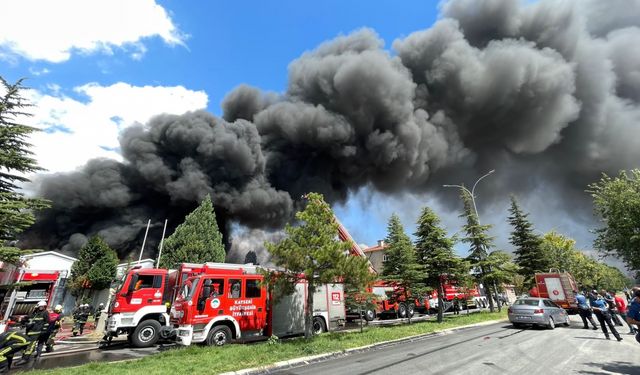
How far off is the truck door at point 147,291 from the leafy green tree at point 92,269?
17.6m

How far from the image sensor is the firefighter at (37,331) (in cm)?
780

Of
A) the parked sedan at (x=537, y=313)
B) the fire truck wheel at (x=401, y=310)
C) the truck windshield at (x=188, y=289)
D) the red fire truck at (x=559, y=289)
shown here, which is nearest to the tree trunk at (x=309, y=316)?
the truck windshield at (x=188, y=289)

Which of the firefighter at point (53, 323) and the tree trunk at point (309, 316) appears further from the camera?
the tree trunk at point (309, 316)

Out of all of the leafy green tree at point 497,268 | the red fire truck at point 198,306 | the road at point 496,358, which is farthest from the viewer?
the leafy green tree at point 497,268

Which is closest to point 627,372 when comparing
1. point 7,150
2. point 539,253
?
point 7,150

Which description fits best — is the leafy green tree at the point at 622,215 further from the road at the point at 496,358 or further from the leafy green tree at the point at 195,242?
the leafy green tree at the point at 195,242

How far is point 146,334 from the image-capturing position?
1102cm

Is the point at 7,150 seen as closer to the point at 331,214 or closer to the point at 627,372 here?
the point at 331,214

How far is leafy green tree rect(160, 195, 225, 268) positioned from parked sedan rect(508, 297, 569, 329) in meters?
24.9

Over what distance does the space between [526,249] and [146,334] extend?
98.4 feet

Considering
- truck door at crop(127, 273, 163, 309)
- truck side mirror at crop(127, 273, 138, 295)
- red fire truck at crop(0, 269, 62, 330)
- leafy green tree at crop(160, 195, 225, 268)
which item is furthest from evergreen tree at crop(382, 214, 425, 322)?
red fire truck at crop(0, 269, 62, 330)

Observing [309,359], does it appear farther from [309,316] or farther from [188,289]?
[188,289]

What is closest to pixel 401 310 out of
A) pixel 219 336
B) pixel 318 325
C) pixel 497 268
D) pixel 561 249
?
pixel 497 268

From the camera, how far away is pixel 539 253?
90.1 ft
